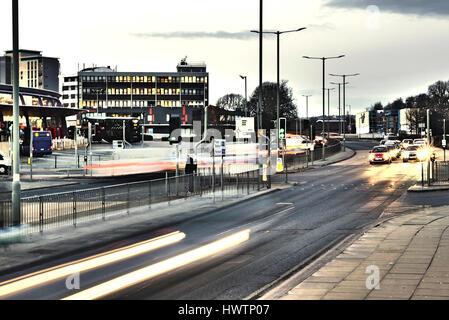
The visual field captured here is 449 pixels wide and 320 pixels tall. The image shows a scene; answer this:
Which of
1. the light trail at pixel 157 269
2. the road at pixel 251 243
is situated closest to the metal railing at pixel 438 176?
the road at pixel 251 243

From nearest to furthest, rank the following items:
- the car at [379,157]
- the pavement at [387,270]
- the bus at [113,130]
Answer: the pavement at [387,270]
the car at [379,157]
the bus at [113,130]

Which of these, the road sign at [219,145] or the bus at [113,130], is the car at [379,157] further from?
the bus at [113,130]

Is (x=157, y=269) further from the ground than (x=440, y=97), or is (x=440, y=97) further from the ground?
(x=440, y=97)

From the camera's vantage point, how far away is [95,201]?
2320cm

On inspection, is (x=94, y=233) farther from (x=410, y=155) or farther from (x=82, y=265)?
(x=410, y=155)

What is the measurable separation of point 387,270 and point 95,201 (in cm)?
1338

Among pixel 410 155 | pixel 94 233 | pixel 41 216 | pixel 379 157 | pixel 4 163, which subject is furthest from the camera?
pixel 410 155

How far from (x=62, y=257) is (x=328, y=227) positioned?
9.45 meters

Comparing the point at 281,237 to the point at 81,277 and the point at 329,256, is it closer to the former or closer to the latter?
the point at 329,256

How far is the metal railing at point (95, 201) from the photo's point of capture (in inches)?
804

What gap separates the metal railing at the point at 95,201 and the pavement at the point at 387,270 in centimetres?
1026

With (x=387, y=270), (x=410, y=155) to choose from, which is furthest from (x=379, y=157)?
(x=387, y=270)

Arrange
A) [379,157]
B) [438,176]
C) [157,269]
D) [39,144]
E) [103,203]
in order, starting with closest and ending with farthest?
1. [157,269]
2. [103,203]
3. [438,176]
4. [379,157]
5. [39,144]

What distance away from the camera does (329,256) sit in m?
15.1
